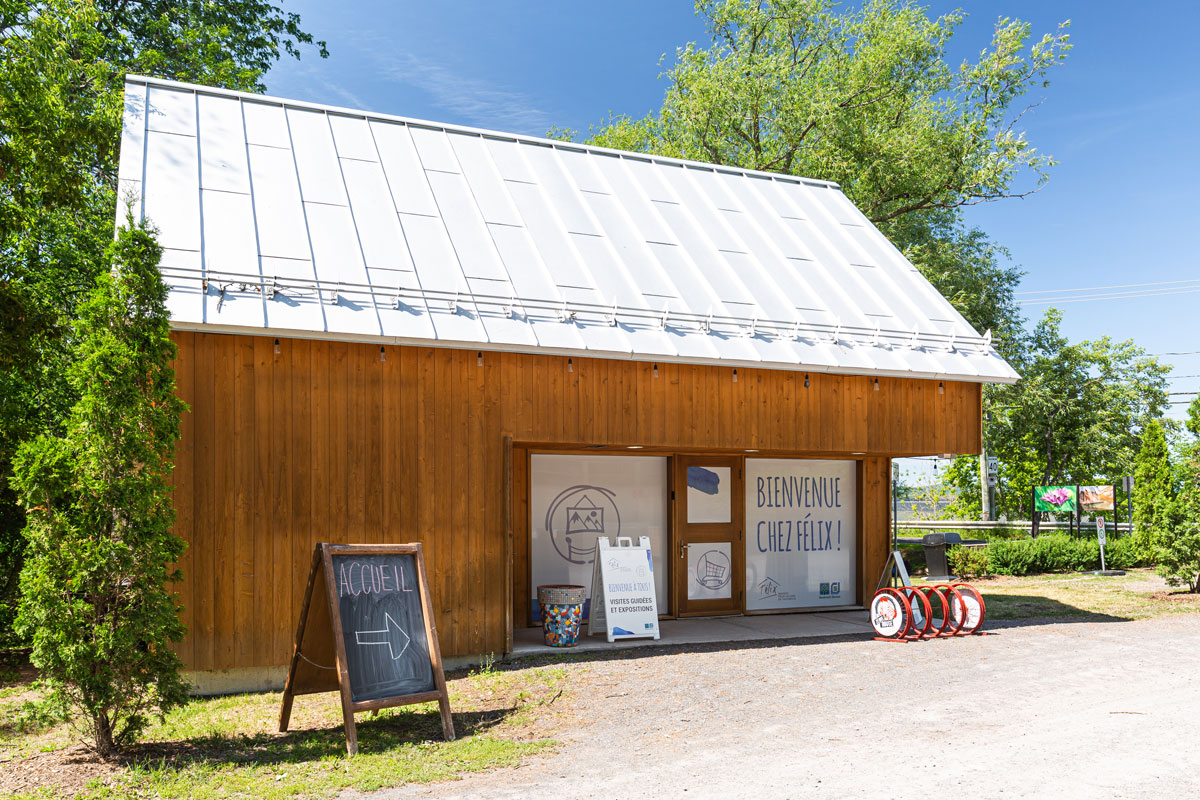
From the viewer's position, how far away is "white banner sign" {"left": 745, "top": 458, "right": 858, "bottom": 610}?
1284 centimetres

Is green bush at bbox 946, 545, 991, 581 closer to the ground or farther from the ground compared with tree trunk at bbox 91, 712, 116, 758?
closer to the ground

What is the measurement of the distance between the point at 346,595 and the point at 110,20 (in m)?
15.3

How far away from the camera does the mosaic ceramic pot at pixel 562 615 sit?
9.82m

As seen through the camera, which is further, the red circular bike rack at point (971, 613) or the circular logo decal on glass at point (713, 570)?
the circular logo decal on glass at point (713, 570)

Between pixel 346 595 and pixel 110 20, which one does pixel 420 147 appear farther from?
pixel 110 20

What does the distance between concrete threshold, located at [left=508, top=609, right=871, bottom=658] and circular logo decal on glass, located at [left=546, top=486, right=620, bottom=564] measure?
3.59ft

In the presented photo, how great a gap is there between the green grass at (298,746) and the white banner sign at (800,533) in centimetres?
540

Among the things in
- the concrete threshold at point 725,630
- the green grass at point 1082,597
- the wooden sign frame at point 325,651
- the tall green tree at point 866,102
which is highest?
the tall green tree at point 866,102

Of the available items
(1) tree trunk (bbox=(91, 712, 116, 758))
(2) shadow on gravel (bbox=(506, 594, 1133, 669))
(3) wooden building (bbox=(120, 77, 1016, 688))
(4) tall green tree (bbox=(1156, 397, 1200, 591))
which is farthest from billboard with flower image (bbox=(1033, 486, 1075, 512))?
(1) tree trunk (bbox=(91, 712, 116, 758))

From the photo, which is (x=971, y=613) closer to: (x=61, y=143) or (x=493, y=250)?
(x=493, y=250)

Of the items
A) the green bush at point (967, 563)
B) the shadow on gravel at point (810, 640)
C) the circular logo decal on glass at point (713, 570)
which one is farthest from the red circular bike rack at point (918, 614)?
the green bush at point (967, 563)

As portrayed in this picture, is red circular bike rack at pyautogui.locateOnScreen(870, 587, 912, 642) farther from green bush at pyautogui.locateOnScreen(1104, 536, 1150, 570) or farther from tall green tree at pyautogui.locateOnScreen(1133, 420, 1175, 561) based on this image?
tall green tree at pyautogui.locateOnScreen(1133, 420, 1175, 561)

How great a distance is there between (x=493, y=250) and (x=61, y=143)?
173 inches

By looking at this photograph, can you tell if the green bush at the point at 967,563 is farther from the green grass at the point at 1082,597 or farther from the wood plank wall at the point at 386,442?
the wood plank wall at the point at 386,442
